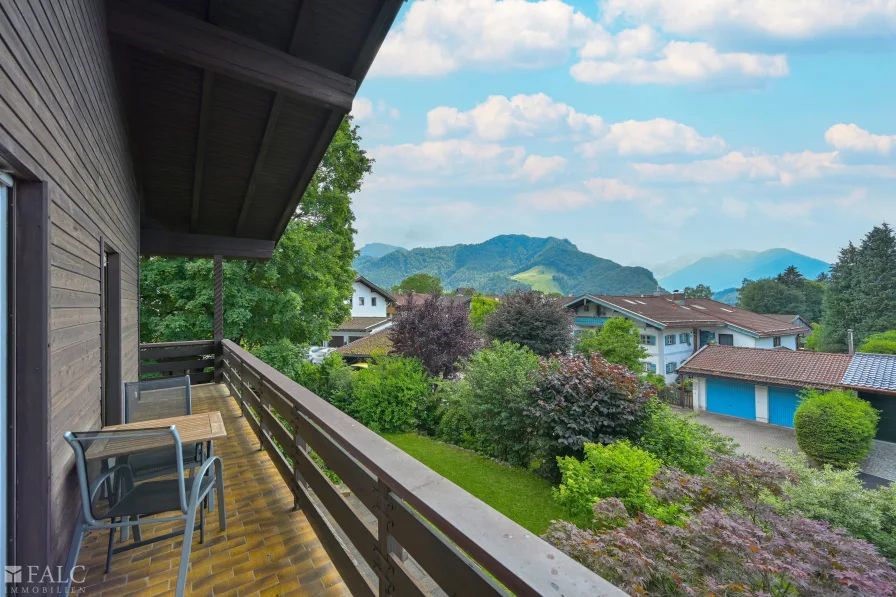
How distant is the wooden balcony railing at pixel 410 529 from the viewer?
2.76ft

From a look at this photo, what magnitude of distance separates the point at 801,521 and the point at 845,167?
56.9 metres

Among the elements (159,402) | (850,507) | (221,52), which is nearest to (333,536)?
(159,402)

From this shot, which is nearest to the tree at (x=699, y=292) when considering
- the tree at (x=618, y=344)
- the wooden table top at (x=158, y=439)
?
the tree at (x=618, y=344)

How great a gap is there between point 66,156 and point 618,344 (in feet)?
60.9

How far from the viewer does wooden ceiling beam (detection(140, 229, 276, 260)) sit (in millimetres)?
6094

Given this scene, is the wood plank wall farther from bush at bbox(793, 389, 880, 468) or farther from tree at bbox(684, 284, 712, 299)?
tree at bbox(684, 284, 712, 299)

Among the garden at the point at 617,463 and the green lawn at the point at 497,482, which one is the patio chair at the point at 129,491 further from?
the green lawn at the point at 497,482

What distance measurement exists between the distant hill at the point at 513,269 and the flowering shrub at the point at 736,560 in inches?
2909

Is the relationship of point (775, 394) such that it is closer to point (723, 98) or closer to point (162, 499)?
point (162, 499)

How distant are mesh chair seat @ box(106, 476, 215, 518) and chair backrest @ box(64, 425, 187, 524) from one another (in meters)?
0.06

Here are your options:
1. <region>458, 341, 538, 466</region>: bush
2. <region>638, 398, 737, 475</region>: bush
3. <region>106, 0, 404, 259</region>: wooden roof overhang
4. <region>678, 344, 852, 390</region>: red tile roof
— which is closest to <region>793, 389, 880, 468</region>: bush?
<region>678, 344, 852, 390</region>: red tile roof

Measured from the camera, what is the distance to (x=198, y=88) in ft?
11.5

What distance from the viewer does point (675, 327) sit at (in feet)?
70.0

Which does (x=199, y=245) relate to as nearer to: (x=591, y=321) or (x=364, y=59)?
(x=364, y=59)
